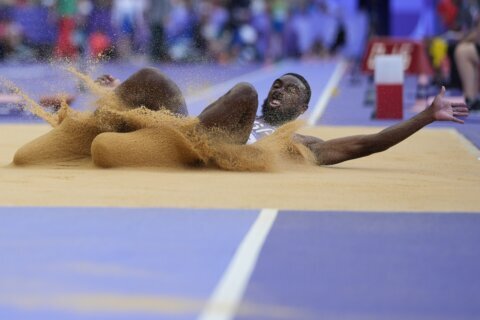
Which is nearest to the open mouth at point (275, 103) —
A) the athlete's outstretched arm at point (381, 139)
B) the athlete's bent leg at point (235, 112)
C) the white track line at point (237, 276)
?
the athlete's outstretched arm at point (381, 139)

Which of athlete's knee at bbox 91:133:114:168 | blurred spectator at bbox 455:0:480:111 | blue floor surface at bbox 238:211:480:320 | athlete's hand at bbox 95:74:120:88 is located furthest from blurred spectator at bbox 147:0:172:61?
blue floor surface at bbox 238:211:480:320

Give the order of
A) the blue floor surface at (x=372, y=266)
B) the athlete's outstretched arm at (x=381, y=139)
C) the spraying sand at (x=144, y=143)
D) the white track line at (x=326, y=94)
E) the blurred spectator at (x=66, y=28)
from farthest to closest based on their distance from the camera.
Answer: the blurred spectator at (x=66, y=28) → the white track line at (x=326, y=94) → the spraying sand at (x=144, y=143) → the athlete's outstretched arm at (x=381, y=139) → the blue floor surface at (x=372, y=266)

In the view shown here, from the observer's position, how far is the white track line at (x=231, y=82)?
18.5m

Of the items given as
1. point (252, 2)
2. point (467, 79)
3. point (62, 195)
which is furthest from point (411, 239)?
point (252, 2)

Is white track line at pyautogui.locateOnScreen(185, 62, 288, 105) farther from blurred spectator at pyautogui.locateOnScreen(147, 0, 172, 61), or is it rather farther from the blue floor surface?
the blue floor surface

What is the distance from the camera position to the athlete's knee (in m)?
8.27

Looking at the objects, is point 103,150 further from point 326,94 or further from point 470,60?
point 326,94

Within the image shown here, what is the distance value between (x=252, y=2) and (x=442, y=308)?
3736 cm

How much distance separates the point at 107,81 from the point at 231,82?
16083mm

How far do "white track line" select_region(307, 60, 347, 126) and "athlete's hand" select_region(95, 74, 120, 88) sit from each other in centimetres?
593

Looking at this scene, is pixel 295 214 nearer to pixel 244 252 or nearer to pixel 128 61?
pixel 244 252

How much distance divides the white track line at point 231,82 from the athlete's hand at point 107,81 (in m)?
7.02

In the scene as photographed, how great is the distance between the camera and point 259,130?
8695mm

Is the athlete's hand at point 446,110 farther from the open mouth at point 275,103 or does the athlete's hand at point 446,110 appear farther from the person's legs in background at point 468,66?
the person's legs in background at point 468,66
